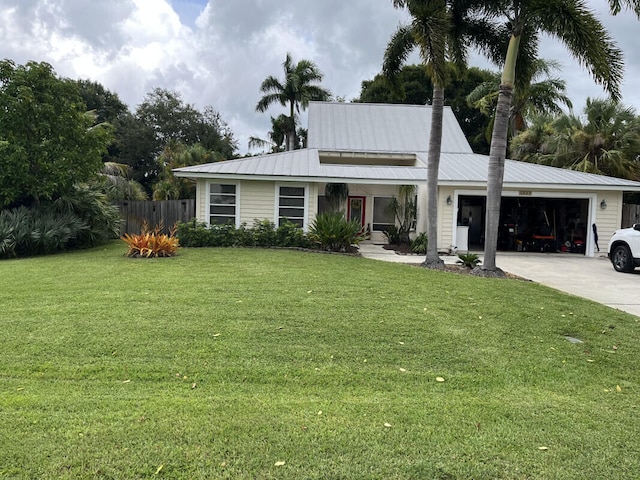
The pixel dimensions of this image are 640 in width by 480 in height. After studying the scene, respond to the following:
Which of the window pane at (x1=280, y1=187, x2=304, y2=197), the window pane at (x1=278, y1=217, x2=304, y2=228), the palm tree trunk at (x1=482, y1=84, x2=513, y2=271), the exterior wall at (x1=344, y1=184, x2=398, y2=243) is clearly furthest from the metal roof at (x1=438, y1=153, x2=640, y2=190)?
the window pane at (x1=278, y1=217, x2=304, y2=228)

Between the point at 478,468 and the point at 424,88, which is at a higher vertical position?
the point at 424,88

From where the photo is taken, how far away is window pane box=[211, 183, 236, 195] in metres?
14.8

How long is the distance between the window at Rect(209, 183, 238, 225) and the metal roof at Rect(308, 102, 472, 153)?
7.07 meters

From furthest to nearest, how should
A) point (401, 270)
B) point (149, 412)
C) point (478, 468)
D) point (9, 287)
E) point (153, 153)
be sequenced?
point (153, 153) < point (401, 270) < point (9, 287) < point (149, 412) < point (478, 468)

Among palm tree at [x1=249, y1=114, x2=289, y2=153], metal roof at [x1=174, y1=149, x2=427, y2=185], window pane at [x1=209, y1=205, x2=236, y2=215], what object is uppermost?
palm tree at [x1=249, y1=114, x2=289, y2=153]

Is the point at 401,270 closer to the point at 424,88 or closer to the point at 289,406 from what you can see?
the point at 289,406

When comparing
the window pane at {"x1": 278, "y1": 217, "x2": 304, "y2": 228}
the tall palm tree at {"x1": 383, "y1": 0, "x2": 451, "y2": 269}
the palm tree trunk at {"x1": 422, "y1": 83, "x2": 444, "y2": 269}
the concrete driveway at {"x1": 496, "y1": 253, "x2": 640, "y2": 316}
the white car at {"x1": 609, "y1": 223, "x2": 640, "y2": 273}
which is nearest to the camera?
the concrete driveway at {"x1": 496, "y1": 253, "x2": 640, "y2": 316}

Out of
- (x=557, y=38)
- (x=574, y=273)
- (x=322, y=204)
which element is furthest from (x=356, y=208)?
(x=557, y=38)

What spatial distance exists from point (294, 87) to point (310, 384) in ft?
90.1

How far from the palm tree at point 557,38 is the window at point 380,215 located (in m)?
7.61

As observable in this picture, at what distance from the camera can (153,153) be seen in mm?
33656

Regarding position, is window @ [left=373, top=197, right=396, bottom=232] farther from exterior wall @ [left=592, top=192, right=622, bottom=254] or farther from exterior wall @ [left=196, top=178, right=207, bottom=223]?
exterior wall @ [left=592, top=192, right=622, bottom=254]

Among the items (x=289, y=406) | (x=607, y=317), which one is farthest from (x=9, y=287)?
(x=607, y=317)

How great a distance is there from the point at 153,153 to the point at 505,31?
92.1 feet
